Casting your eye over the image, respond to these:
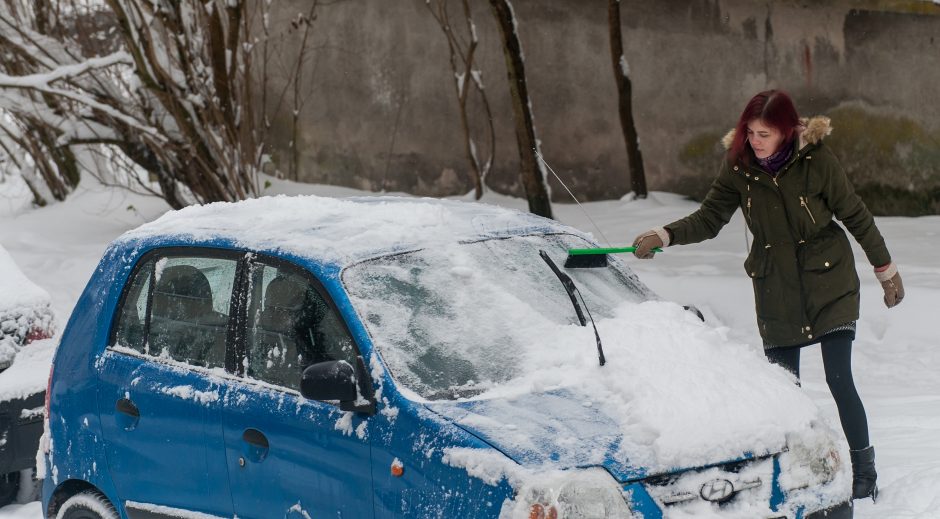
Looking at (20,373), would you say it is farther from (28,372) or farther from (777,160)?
(777,160)

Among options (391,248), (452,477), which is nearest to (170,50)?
(391,248)

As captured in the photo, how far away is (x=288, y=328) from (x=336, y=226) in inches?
17.1

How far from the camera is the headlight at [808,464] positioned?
388 cm

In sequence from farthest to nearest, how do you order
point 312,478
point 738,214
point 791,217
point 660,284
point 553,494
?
point 738,214
point 660,284
point 791,217
point 312,478
point 553,494

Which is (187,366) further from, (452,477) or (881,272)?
(881,272)

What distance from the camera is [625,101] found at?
12.3m

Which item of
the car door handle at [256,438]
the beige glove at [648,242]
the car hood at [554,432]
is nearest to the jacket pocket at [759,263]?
the beige glove at [648,242]

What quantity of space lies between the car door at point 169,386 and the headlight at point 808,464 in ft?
5.79

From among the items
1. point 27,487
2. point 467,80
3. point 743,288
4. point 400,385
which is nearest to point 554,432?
point 400,385

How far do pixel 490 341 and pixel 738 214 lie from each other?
28.3 feet

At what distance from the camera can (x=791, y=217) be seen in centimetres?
516

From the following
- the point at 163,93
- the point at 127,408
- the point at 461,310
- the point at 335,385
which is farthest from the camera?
the point at 163,93

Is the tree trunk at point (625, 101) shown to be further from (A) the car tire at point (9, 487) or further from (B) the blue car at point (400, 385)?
(A) the car tire at point (9, 487)

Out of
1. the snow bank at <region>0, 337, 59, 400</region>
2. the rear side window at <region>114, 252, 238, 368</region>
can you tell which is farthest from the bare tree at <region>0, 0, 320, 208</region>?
the rear side window at <region>114, 252, 238, 368</region>
